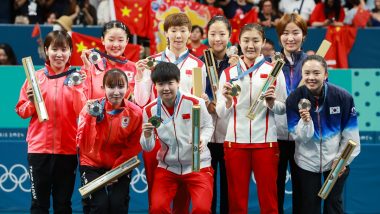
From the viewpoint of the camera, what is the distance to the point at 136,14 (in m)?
13.8

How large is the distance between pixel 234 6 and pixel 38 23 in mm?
3223

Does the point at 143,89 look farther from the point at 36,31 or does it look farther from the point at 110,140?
the point at 36,31

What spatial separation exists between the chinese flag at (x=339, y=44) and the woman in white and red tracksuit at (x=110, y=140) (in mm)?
6246

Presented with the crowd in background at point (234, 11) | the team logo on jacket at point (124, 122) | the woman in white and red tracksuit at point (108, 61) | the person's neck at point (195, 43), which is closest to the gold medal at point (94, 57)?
the woman in white and red tracksuit at point (108, 61)

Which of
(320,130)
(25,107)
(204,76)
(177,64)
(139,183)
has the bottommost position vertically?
(139,183)

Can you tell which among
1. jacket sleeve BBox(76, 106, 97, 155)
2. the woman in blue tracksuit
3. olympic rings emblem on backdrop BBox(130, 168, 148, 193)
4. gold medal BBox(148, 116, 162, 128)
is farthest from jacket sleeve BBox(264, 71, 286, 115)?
olympic rings emblem on backdrop BBox(130, 168, 148, 193)

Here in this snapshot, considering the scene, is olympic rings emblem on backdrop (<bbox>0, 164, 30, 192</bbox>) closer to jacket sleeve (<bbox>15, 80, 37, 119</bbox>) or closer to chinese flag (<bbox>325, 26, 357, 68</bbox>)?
jacket sleeve (<bbox>15, 80, 37, 119</bbox>)

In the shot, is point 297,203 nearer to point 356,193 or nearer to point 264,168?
point 264,168

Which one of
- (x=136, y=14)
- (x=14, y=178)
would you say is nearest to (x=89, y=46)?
(x=136, y=14)

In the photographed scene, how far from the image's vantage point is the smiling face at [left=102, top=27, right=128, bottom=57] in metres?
8.84

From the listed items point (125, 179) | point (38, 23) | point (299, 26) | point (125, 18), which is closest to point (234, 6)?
point (125, 18)

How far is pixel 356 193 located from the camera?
34.8ft

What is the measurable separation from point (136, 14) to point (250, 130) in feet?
18.8

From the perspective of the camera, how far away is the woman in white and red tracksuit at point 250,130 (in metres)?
8.52
